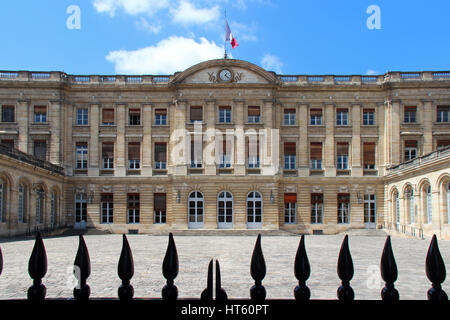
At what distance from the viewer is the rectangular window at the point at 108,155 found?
3400 cm

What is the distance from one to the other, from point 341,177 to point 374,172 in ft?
8.15

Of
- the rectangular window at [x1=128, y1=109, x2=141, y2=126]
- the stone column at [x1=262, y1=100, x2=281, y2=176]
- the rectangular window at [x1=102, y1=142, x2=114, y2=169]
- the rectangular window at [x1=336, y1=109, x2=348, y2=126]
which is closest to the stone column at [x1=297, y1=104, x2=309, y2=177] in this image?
the stone column at [x1=262, y1=100, x2=281, y2=176]

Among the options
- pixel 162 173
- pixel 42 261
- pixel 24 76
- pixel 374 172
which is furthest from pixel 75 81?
pixel 42 261

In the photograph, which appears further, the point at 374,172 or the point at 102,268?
the point at 374,172

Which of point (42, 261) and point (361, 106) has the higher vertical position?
point (361, 106)

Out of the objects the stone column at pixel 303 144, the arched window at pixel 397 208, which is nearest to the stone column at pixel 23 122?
the stone column at pixel 303 144

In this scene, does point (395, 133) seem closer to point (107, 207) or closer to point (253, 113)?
point (253, 113)

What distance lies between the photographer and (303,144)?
33875mm

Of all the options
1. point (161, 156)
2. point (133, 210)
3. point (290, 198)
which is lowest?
point (133, 210)

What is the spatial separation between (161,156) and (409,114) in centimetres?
1802

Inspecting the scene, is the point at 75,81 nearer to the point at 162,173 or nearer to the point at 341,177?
the point at 162,173

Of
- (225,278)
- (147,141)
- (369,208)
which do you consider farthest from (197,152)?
(225,278)

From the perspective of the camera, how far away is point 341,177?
110 ft

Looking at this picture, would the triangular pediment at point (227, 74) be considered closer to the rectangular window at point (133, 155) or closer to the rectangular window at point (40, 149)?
the rectangular window at point (133, 155)
